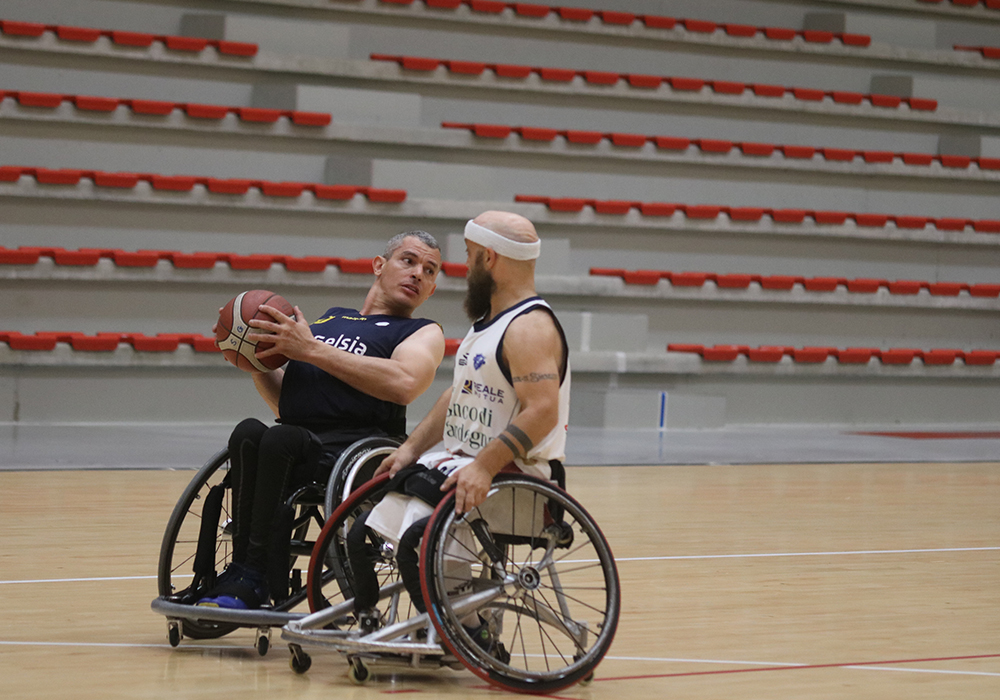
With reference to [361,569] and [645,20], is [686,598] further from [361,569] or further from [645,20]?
[645,20]

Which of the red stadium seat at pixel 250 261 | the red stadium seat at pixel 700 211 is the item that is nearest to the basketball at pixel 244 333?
the red stadium seat at pixel 250 261

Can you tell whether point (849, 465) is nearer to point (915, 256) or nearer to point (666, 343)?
point (666, 343)

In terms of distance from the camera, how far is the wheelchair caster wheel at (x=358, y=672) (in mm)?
2557

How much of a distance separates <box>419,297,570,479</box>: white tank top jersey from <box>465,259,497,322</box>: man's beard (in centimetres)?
4

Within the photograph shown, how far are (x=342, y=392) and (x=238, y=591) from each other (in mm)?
528

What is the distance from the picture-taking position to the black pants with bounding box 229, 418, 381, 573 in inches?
108

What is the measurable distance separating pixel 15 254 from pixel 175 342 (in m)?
1.10

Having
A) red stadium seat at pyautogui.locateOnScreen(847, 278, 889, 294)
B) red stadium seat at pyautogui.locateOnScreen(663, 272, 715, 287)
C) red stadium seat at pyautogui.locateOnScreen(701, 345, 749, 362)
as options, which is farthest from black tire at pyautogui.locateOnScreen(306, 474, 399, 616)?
red stadium seat at pyautogui.locateOnScreen(847, 278, 889, 294)

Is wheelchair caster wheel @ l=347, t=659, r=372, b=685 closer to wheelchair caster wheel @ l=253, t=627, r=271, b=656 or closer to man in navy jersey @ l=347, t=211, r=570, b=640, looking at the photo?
man in navy jersey @ l=347, t=211, r=570, b=640

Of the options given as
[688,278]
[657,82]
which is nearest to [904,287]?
[688,278]

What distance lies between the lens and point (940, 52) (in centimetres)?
1148

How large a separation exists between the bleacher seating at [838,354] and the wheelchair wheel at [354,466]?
21.8 ft

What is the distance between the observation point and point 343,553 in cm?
280

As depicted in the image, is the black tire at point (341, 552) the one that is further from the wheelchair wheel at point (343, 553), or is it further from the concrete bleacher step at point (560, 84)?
the concrete bleacher step at point (560, 84)
